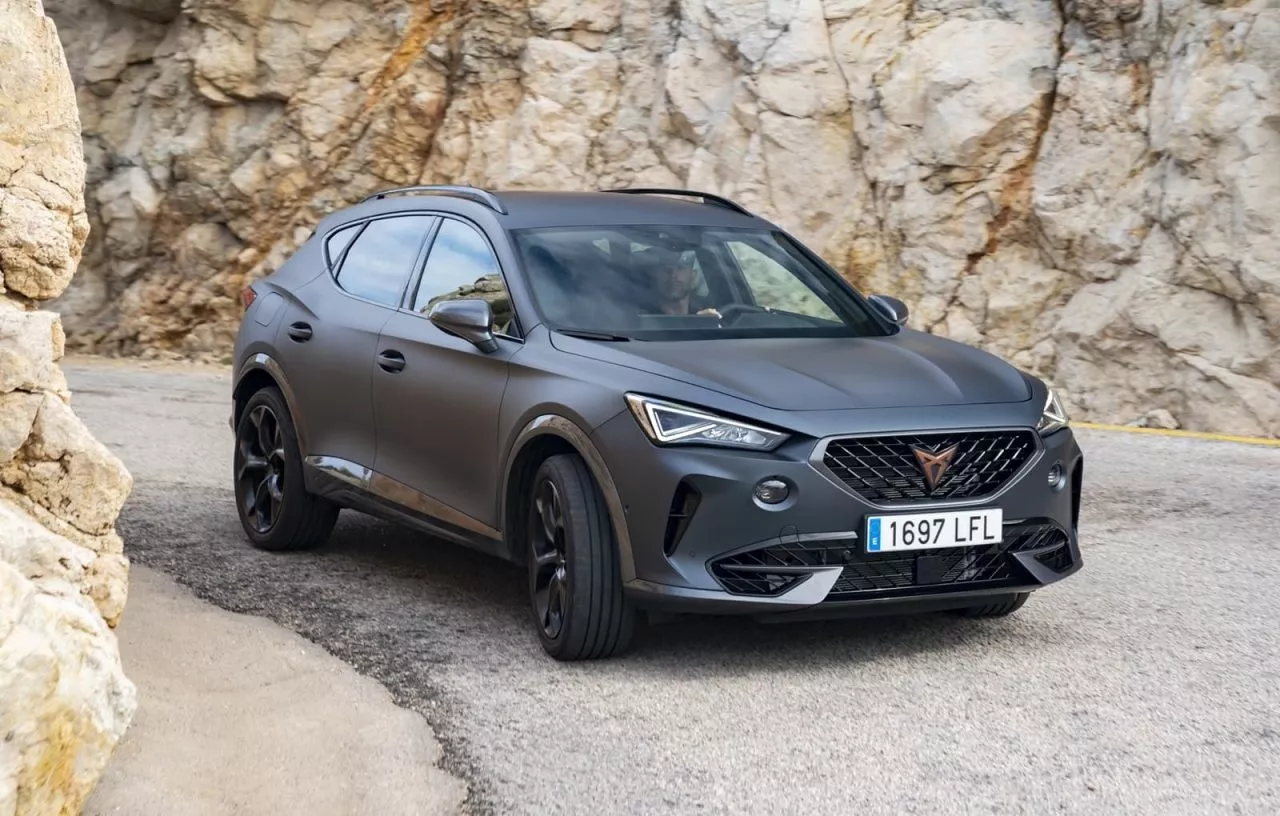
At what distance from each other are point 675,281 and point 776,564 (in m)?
1.60

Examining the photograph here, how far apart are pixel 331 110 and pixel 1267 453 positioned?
468 inches

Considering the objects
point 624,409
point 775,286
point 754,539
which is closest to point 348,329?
point 775,286

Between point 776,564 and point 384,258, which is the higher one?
point 384,258

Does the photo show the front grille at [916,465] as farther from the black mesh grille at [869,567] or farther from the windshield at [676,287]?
the windshield at [676,287]

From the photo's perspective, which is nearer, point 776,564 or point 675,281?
point 776,564

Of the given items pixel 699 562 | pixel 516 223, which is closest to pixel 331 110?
pixel 516 223

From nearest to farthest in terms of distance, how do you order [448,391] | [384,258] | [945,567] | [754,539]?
[754,539], [945,567], [448,391], [384,258]

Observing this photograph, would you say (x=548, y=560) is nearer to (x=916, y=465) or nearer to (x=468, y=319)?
(x=468, y=319)

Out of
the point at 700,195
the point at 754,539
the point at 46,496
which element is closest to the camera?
the point at 46,496

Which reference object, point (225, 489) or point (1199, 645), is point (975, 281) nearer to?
point (225, 489)

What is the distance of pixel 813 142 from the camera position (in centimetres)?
1642

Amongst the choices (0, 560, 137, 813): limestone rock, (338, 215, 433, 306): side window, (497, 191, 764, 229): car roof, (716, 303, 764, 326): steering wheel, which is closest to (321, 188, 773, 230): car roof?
(497, 191, 764, 229): car roof

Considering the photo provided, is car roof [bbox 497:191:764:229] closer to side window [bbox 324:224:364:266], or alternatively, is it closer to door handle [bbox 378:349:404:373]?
door handle [bbox 378:349:404:373]

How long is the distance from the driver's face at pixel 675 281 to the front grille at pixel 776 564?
1451 millimetres
